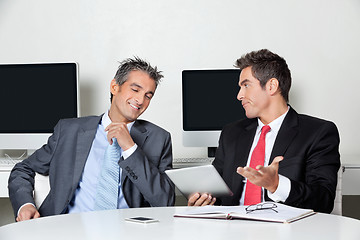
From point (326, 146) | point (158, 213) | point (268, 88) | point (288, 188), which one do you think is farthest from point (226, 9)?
point (158, 213)

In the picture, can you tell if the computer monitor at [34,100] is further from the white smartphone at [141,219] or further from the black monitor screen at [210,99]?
the white smartphone at [141,219]

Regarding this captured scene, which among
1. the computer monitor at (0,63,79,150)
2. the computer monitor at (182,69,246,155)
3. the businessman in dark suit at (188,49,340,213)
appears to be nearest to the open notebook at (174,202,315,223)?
the businessman in dark suit at (188,49,340,213)

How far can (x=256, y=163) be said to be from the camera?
2.50 meters

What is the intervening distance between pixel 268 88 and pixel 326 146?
15.1 inches

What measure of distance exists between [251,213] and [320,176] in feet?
2.11

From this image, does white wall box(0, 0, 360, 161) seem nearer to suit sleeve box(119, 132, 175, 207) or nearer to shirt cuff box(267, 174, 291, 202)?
suit sleeve box(119, 132, 175, 207)

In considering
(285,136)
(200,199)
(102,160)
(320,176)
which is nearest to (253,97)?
(285,136)

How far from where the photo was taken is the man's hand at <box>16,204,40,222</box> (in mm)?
2295

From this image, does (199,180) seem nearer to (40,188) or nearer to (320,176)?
(320,176)

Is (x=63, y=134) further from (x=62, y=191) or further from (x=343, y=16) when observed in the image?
(x=343, y=16)

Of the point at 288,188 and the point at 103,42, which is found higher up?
the point at 103,42

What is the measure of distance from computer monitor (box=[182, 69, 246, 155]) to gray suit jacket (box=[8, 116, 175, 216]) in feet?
3.01

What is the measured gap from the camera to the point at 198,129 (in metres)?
3.56

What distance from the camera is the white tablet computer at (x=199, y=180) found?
2.08m
